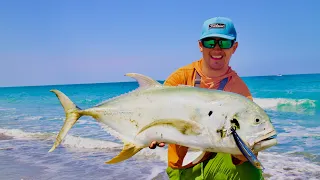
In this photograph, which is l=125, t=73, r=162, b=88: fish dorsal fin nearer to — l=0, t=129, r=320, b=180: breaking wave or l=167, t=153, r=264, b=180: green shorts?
l=167, t=153, r=264, b=180: green shorts

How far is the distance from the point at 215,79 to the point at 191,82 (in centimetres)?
21

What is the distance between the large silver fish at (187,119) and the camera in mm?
2578

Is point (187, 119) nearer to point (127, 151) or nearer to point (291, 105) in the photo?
point (127, 151)

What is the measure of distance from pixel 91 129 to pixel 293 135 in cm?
730

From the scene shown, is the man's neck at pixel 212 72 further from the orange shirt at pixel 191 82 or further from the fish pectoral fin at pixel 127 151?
Result: the fish pectoral fin at pixel 127 151

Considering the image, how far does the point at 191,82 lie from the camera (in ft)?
11.1

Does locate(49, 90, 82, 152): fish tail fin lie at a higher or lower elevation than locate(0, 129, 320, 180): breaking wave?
higher

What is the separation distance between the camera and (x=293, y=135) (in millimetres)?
11773

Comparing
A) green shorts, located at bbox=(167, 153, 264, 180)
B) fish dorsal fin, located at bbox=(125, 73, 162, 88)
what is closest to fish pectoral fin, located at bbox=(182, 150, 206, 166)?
green shorts, located at bbox=(167, 153, 264, 180)

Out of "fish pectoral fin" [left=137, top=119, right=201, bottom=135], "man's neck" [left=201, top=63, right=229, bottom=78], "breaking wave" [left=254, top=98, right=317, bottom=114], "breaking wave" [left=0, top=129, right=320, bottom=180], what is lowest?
"breaking wave" [left=254, top=98, right=317, bottom=114]

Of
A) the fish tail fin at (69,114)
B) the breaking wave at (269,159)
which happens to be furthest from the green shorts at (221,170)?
the breaking wave at (269,159)

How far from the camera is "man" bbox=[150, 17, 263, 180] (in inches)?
126

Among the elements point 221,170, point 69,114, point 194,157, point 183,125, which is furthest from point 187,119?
point 69,114

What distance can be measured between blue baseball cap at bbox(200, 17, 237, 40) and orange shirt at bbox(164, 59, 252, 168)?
32 cm
